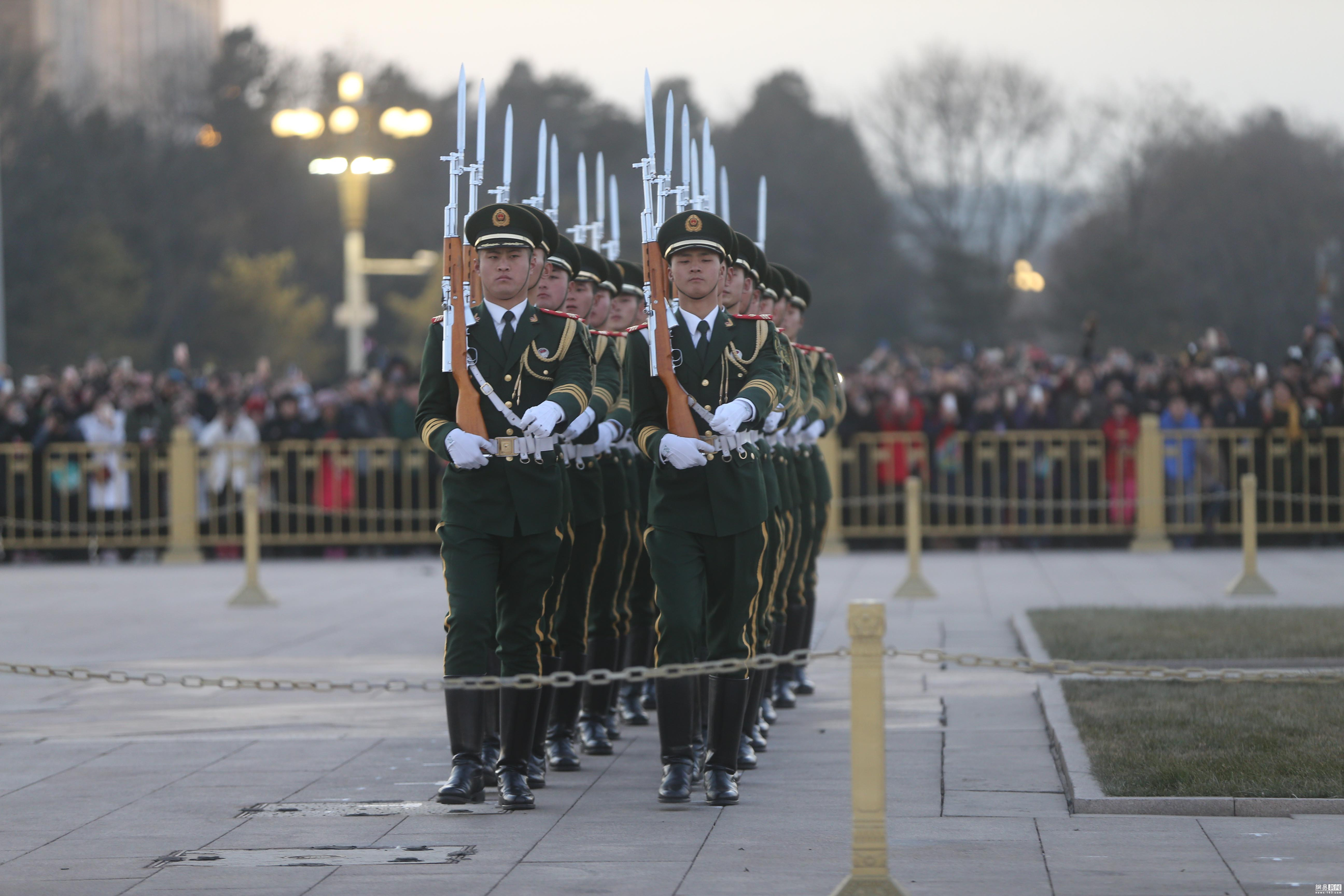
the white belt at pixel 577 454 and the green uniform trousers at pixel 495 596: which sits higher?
the white belt at pixel 577 454

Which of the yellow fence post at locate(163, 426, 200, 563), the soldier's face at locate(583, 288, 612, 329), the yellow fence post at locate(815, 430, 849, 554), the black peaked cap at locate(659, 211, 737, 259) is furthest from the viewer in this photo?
the yellow fence post at locate(163, 426, 200, 563)

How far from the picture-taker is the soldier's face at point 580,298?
357 inches

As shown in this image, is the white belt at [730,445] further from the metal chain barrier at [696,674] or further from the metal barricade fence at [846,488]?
the metal barricade fence at [846,488]

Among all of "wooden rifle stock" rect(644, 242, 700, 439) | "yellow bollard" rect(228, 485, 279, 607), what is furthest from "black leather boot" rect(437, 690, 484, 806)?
"yellow bollard" rect(228, 485, 279, 607)

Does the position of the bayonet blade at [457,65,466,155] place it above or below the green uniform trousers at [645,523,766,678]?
above

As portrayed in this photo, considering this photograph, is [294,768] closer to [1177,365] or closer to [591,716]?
[591,716]

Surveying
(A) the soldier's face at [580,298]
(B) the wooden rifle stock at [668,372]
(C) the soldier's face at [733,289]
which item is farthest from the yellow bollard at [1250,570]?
(B) the wooden rifle stock at [668,372]

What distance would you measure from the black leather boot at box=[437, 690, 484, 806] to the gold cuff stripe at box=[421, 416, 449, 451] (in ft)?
3.33

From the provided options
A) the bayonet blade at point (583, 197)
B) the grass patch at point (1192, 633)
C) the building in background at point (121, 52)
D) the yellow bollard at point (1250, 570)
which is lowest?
the grass patch at point (1192, 633)

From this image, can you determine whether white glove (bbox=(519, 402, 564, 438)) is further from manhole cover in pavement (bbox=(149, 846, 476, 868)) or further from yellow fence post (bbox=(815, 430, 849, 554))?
yellow fence post (bbox=(815, 430, 849, 554))

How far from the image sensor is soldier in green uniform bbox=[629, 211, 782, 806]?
7.35 meters

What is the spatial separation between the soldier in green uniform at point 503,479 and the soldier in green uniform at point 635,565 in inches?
43.5

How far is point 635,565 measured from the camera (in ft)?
30.5

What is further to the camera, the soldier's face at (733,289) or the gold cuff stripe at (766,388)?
the soldier's face at (733,289)
